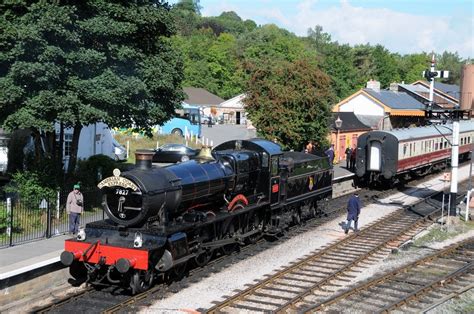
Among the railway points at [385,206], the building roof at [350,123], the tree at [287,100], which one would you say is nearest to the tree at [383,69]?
the building roof at [350,123]

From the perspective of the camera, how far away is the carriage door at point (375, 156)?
30.2 meters

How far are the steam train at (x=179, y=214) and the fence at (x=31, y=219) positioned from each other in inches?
131

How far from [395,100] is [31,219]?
138ft

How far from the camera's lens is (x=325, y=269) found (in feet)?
52.0

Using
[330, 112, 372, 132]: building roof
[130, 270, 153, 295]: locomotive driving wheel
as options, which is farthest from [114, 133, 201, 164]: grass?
[130, 270, 153, 295]: locomotive driving wheel

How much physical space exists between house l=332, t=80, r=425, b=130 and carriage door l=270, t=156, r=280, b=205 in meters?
30.4

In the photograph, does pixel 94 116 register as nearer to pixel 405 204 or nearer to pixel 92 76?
pixel 92 76

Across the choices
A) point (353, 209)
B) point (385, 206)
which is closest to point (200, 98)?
point (385, 206)

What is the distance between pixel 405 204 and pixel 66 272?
17.3 meters

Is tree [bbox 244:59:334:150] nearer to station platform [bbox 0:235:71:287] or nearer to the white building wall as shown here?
station platform [bbox 0:235:71:287]

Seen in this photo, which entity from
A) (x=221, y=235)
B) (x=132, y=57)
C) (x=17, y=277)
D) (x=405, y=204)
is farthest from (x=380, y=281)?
(x=405, y=204)

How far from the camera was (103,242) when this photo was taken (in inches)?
517

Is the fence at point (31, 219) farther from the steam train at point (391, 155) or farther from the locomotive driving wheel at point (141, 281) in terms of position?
the steam train at point (391, 155)

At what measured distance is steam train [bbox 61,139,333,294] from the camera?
42.5 ft
